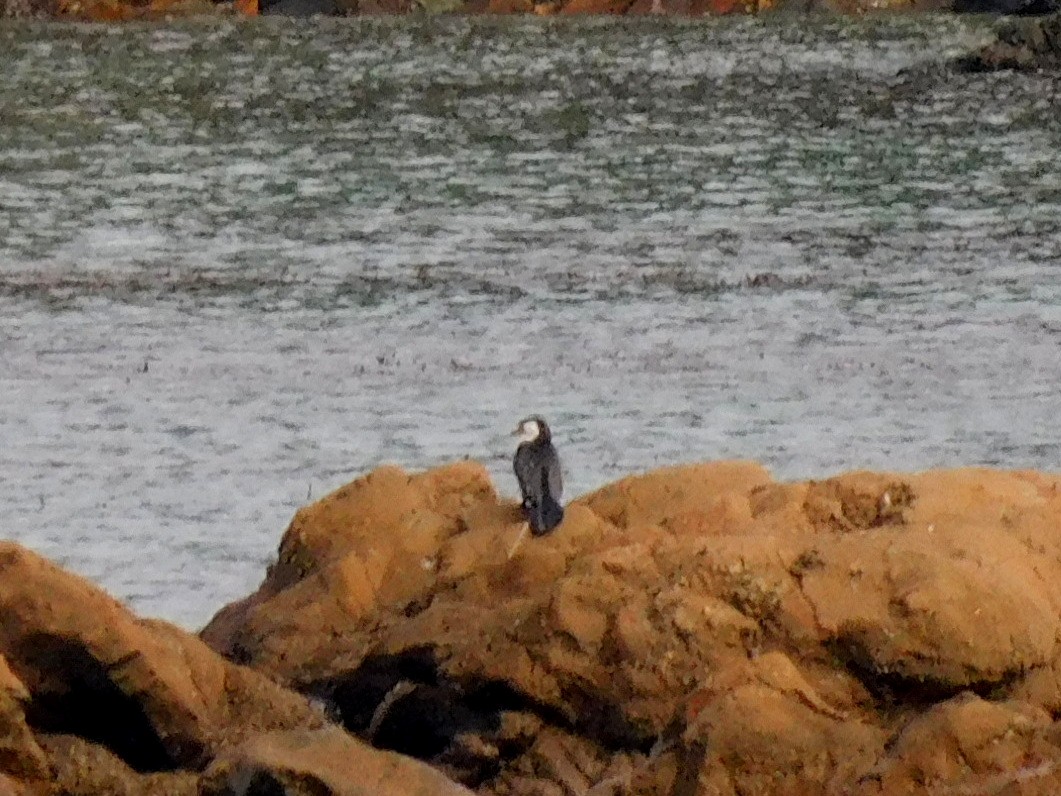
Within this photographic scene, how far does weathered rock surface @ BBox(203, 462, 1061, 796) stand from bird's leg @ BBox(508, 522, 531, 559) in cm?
1

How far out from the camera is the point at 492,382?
877 inches

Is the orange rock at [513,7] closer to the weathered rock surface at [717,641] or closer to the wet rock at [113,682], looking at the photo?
the weathered rock surface at [717,641]

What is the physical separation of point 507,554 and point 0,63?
187 ft

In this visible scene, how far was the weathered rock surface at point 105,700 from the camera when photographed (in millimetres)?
9664

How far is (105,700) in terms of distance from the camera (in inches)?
393

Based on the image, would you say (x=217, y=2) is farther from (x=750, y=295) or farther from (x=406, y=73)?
(x=750, y=295)

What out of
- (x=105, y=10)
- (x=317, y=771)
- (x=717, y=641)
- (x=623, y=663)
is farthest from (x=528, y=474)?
(x=105, y=10)

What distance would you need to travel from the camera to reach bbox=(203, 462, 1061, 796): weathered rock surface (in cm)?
898

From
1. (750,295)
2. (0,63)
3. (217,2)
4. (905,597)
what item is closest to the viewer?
(905,597)

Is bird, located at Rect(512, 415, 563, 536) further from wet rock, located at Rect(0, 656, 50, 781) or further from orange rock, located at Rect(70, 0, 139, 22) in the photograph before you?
orange rock, located at Rect(70, 0, 139, 22)

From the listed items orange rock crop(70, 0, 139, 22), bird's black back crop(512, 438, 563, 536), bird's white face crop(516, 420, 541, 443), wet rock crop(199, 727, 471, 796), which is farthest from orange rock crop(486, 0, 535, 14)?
wet rock crop(199, 727, 471, 796)

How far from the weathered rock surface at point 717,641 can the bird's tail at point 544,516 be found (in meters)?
0.06

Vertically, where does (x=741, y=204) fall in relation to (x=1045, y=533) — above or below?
below

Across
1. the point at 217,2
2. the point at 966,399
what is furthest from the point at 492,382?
the point at 217,2
